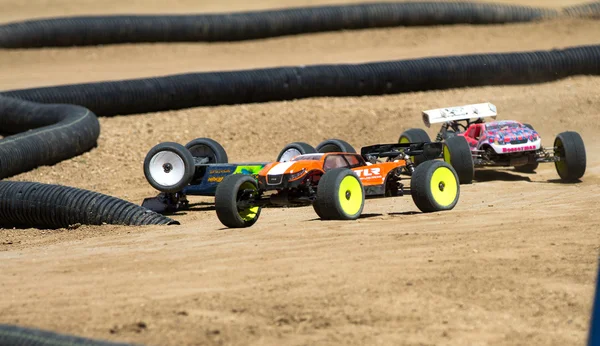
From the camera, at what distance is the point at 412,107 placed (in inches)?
974

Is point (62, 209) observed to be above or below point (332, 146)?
below

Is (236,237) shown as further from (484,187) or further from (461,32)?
(461,32)

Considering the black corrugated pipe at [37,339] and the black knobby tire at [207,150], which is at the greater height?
the black knobby tire at [207,150]

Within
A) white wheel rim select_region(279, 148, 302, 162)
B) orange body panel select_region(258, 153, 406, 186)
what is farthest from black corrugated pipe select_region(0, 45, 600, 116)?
orange body panel select_region(258, 153, 406, 186)

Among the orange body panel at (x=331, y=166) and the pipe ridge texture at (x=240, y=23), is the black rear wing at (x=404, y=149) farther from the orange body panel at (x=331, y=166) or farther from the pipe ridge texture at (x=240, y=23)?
the pipe ridge texture at (x=240, y=23)

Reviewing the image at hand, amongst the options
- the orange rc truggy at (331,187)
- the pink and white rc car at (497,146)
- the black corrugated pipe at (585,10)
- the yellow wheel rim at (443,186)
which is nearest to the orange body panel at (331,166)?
the orange rc truggy at (331,187)

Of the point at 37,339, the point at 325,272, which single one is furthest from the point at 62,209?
the point at 37,339

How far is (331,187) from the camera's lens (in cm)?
1203

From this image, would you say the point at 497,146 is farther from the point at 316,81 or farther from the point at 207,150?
the point at 316,81

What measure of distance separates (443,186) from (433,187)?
0.83 feet

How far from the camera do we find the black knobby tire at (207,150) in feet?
56.1

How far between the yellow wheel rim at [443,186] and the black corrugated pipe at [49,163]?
3.68 metres

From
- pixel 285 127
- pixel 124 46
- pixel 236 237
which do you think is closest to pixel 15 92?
pixel 285 127

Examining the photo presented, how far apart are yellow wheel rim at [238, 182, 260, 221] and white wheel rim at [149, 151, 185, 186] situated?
2.60 m
